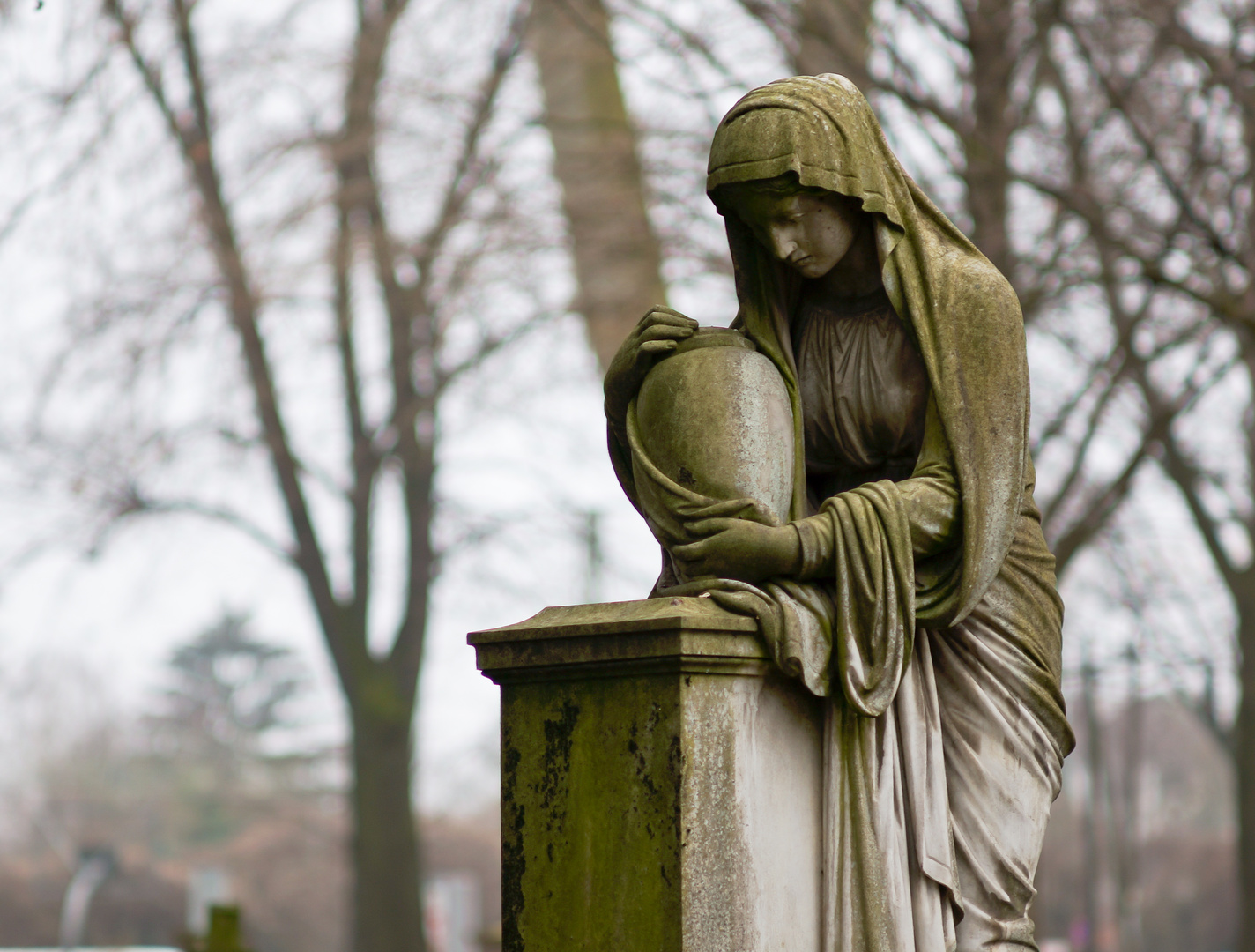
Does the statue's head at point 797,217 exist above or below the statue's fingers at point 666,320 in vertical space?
above

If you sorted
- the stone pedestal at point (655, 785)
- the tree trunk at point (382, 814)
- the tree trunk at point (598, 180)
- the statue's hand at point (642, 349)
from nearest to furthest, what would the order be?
the stone pedestal at point (655, 785), the statue's hand at point (642, 349), the tree trunk at point (598, 180), the tree trunk at point (382, 814)

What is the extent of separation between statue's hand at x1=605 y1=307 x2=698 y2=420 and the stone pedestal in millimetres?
544

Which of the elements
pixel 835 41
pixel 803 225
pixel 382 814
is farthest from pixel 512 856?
pixel 382 814

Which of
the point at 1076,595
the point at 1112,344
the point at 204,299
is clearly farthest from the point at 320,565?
the point at 1076,595

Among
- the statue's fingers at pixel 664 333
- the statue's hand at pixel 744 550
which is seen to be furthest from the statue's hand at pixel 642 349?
the statue's hand at pixel 744 550

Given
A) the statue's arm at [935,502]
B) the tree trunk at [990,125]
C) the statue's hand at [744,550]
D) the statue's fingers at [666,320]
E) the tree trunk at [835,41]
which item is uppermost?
the tree trunk at [835,41]

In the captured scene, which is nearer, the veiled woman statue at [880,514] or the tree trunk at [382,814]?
the veiled woman statue at [880,514]

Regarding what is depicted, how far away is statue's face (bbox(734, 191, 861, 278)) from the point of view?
378 centimetres

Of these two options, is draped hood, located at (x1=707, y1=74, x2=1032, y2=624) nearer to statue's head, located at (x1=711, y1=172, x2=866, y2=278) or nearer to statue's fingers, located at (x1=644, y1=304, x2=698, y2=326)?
statue's head, located at (x1=711, y1=172, x2=866, y2=278)

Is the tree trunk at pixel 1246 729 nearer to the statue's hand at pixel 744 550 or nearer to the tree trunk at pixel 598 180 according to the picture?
the tree trunk at pixel 598 180

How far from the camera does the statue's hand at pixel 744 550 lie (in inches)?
140

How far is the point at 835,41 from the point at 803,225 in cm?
792

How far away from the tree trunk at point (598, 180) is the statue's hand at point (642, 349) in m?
9.67

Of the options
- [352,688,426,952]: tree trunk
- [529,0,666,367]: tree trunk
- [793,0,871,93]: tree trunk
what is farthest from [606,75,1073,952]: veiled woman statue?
[352,688,426,952]: tree trunk
